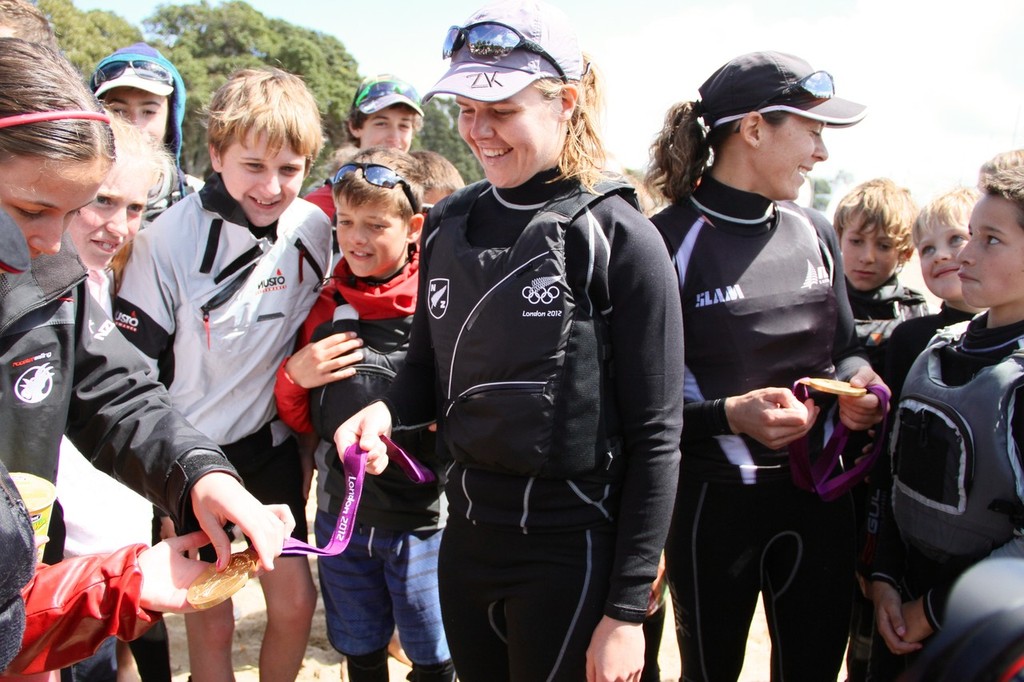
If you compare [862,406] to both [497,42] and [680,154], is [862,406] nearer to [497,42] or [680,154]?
[680,154]

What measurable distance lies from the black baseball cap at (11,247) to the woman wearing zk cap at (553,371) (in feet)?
3.03

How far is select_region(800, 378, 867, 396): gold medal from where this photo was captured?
2.38m

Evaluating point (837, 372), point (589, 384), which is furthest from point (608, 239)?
point (837, 372)

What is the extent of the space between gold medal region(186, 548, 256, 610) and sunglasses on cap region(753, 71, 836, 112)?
2.02 metres

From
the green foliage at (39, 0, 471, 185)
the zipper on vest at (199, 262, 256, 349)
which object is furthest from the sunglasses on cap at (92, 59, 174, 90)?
the green foliage at (39, 0, 471, 185)

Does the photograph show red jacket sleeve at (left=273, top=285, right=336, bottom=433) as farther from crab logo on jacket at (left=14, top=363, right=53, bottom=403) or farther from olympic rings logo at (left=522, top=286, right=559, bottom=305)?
olympic rings logo at (left=522, top=286, right=559, bottom=305)

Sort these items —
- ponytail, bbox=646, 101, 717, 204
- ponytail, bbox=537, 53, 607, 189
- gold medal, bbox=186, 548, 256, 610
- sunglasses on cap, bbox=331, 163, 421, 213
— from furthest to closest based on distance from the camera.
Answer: sunglasses on cap, bbox=331, 163, 421, 213 → ponytail, bbox=646, 101, 717, 204 → ponytail, bbox=537, 53, 607, 189 → gold medal, bbox=186, 548, 256, 610

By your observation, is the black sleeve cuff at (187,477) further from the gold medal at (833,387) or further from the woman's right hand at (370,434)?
the gold medal at (833,387)

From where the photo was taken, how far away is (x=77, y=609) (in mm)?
1585

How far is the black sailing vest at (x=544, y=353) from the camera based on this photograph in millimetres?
1978

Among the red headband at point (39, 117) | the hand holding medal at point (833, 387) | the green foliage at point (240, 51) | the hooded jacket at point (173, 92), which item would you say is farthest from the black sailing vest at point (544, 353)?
the green foliage at point (240, 51)

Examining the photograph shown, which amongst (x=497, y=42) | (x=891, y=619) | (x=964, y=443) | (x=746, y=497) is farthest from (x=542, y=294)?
(x=891, y=619)

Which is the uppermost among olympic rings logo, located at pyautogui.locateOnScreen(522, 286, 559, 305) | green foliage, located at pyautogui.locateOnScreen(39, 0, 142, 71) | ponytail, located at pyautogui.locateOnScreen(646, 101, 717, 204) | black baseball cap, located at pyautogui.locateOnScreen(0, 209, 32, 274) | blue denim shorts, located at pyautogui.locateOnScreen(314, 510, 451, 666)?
green foliage, located at pyautogui.locateOnScreen(39, 0, 142, 71)

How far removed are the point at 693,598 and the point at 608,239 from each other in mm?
1242
